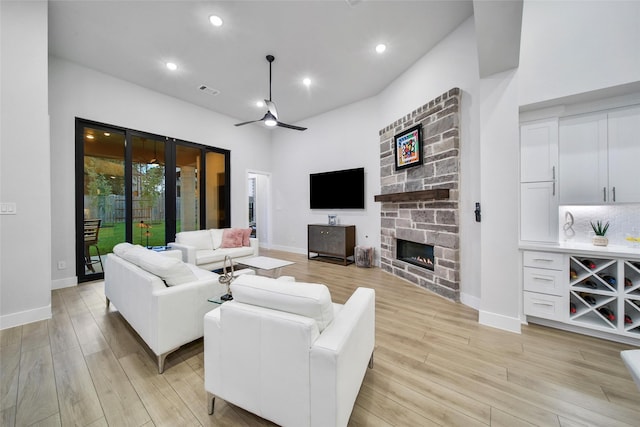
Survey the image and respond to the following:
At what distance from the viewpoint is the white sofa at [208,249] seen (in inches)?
148

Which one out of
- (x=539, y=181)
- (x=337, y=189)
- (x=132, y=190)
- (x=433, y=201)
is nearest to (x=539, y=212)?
(x=539, y=181)

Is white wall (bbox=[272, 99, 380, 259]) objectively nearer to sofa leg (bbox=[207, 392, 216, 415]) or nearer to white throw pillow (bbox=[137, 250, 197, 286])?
white throw pillow (bbox=[137, 250, 197, 286])

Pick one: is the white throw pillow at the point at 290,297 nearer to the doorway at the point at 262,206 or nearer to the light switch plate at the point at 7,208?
the light switch plate at the point at 7,208

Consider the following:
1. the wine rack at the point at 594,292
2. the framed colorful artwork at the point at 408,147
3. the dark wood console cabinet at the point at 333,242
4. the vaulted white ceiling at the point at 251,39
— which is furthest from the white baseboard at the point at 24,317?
the wine rack at the point at 594,292

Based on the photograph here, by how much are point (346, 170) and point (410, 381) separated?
412cm

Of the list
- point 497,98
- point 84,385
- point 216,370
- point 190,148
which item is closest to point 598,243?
point 497,98

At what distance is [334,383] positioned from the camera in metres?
0.98

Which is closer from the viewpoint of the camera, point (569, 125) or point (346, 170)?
point (569, 125)

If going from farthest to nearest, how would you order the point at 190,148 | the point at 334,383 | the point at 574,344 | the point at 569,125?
1. the point at 190,148
2. the point at 569,125
3. the point at 574,344
4. the point at 334,383

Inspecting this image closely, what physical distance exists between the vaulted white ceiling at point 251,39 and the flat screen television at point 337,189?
171 cm

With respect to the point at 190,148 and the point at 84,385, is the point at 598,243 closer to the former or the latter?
the point at 84,385

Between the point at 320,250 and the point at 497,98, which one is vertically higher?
the point at 497,98

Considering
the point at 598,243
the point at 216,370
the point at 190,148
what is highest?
the point at 190,148

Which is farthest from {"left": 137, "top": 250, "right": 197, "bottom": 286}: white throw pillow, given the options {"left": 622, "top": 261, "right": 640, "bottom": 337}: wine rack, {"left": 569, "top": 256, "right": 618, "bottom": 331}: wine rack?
{"left": 622, "top": 261, "right": 640, "bottom": 337}: wine rack
